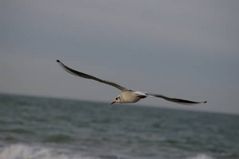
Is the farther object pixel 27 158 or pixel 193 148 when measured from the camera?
pixel 193 148

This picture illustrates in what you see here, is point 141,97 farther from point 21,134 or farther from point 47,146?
point 21,134

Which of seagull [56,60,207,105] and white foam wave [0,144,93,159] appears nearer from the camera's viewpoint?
seagull [56,60,207,105]

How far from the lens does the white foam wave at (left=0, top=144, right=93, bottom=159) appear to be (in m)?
9.98

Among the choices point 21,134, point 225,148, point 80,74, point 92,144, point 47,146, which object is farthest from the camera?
point 225,148

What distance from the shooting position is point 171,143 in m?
15.6

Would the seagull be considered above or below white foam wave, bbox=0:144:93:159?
below

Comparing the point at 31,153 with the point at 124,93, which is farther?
the point at 31,153

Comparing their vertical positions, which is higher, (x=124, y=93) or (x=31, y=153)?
(x=31, y=153)

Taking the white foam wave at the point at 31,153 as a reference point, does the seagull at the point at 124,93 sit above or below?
below

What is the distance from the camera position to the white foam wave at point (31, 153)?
998 cm

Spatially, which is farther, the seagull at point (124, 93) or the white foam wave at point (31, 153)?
the white foam wave at point (31, 153)

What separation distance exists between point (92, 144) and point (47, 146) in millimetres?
1511

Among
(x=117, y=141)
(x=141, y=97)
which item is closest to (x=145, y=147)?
(x=117, y=141)

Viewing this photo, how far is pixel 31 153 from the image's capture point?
1035 cm
